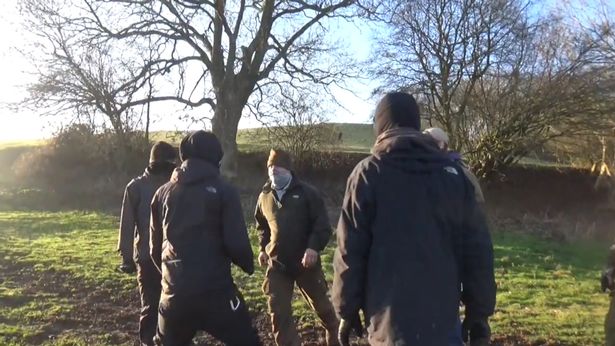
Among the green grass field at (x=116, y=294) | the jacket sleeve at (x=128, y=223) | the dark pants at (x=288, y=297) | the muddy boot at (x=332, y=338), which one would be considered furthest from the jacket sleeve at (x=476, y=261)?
the green grass field at (x=116, y=294)

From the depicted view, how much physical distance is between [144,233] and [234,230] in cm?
217

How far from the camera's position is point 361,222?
12.1 feet

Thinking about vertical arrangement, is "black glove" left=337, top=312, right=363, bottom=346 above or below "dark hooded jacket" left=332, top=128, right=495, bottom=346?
→ below

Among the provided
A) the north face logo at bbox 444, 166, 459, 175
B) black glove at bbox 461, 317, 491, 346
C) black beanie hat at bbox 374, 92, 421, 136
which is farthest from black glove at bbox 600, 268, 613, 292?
black beanie hat at bbox 374, 92, 421, 136

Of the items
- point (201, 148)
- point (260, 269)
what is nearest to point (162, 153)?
point (201, 148)

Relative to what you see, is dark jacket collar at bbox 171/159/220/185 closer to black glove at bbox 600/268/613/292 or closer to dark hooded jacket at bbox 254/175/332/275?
dark hooded jacket at bbox 254/175/332/275

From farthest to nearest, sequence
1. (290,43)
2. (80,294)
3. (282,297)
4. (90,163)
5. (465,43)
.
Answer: (90,163), (465,43), (290,43), (80,294), (282,297)

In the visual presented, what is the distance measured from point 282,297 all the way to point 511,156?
815 inches

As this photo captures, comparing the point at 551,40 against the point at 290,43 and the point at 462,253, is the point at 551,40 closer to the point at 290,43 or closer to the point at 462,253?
the point at 290,43

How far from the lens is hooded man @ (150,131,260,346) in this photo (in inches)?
187

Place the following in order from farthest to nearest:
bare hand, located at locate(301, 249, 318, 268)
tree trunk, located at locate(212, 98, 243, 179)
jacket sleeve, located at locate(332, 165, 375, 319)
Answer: tree trunk, located at locate(212, 98, 243, 179), bare hand, located at locate(301, 249, 318, 268), jacket sleeve, located at locate(332, 165, 375, 319)

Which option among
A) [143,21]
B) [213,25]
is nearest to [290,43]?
[213,25]

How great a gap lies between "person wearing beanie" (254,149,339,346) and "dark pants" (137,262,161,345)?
1.01 meters

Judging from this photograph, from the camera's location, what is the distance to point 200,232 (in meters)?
4.82
